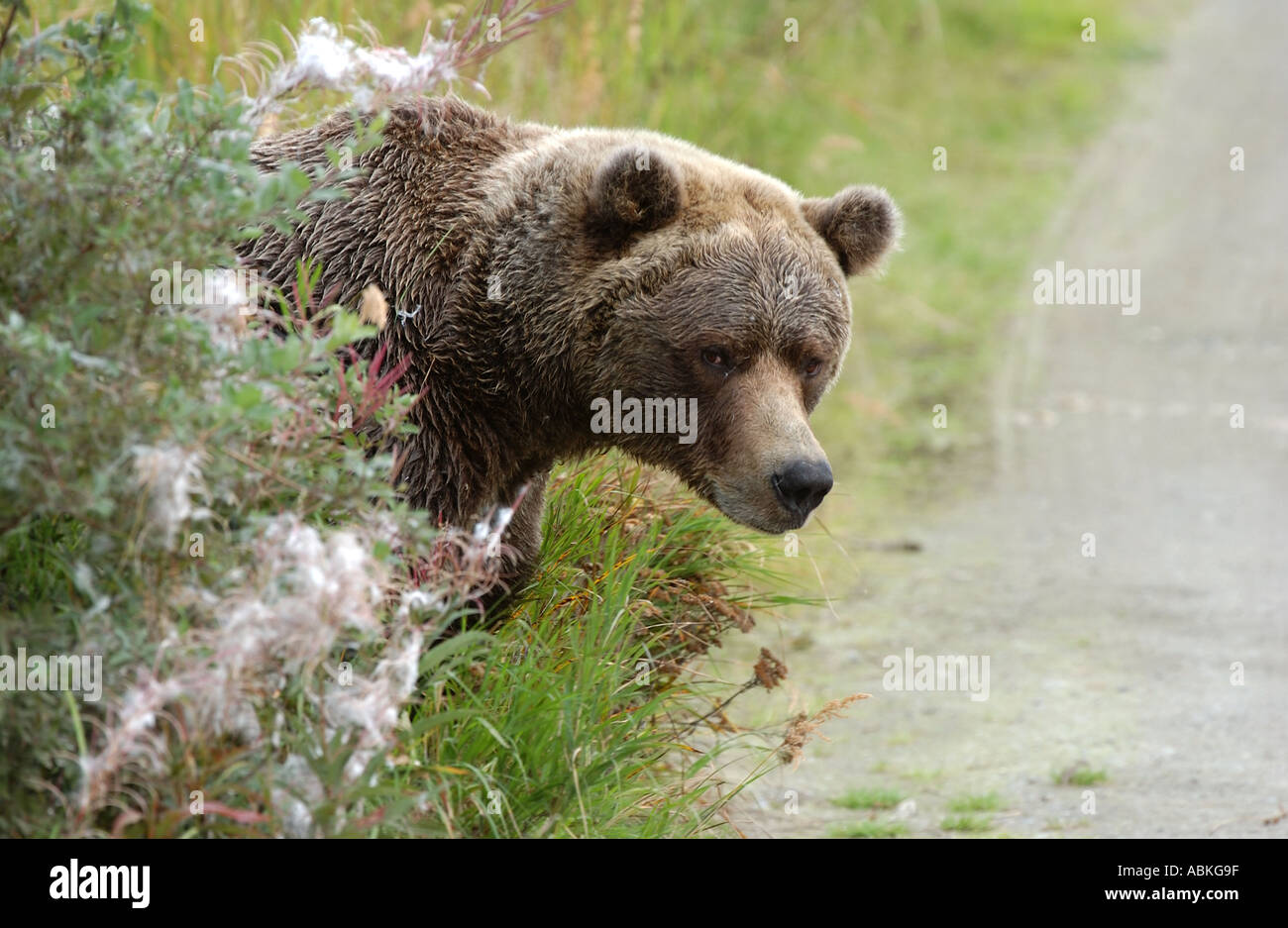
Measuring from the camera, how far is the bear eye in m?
4.40

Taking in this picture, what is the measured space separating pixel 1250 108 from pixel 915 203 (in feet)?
13.6

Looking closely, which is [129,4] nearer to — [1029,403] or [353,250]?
[353,250]

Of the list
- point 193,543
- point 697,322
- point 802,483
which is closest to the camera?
point 193,543

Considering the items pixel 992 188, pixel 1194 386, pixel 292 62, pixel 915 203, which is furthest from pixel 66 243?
pixel 992 188

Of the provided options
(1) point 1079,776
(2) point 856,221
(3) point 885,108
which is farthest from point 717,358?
(3) point 885,108

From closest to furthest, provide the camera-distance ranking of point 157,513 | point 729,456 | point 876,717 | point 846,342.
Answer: point 157,513, point 729,456, point 846,342, point 876,717

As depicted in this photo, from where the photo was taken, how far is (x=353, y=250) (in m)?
4.46

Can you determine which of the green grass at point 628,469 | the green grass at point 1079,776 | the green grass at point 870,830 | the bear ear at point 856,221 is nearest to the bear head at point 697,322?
the bear ear at point 856,221

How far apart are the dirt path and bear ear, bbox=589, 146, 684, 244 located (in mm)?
1829

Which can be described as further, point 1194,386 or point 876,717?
point 1194,386

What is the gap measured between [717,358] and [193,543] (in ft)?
5.74

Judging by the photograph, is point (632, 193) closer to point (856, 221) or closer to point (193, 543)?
point (856, 221)

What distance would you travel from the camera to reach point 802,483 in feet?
13.8

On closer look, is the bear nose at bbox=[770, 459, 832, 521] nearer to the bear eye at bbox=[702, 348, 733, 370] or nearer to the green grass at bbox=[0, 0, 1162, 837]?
the bear eye at bbox=[702, 348, 733, 370]
